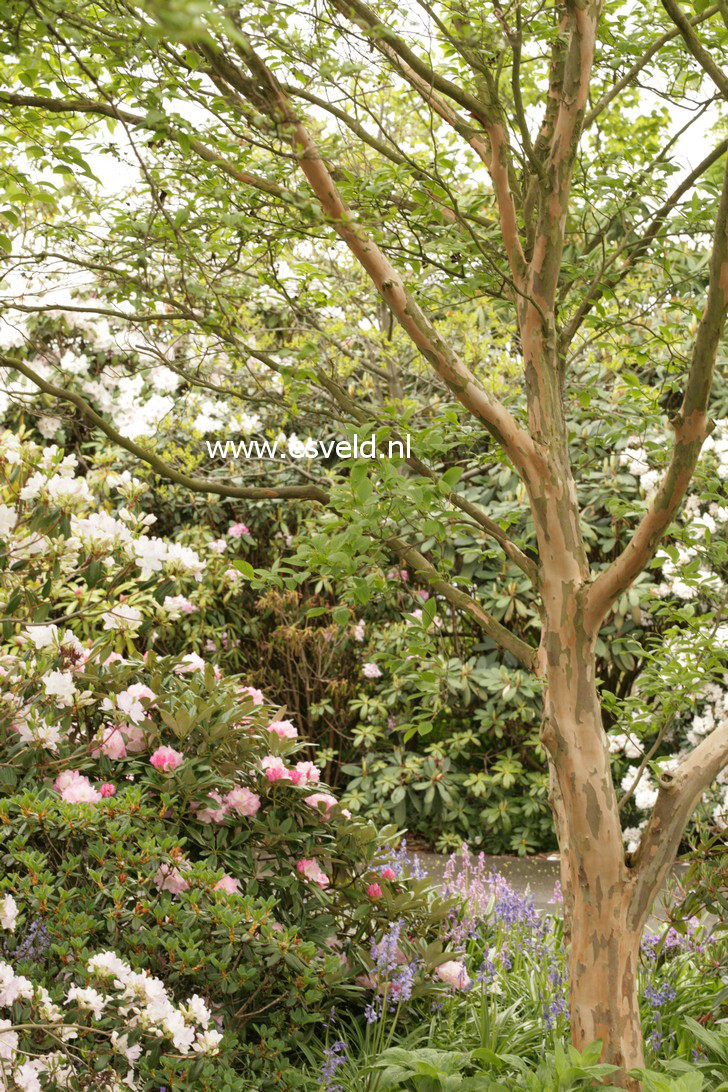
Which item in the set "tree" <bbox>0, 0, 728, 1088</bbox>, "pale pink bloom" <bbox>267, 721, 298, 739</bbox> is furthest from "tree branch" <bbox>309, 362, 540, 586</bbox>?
"pale pink bloom" <bbox>267, 721, 298, 739</bbox>

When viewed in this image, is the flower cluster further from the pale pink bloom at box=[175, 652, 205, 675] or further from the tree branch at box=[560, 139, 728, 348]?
the tree branch at box=[560, 139, 728, 348]

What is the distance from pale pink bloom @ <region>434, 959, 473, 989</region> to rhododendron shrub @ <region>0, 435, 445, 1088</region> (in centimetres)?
14

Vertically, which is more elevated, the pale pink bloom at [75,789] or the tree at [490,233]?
the tree at [490,233]

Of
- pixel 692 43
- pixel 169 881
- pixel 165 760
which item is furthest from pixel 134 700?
pixel 692 43

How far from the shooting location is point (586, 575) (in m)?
2.82

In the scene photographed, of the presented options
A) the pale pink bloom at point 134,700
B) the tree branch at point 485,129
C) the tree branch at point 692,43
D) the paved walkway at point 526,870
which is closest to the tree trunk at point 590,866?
the tree branch at point 485,129

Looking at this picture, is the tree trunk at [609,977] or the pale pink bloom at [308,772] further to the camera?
the pale pink bloom at [308,772]

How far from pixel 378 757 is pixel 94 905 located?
153 inches

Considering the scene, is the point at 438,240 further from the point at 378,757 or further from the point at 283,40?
the point at 378,757

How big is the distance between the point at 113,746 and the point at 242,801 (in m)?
0.41

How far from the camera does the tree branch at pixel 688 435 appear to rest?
2326mm

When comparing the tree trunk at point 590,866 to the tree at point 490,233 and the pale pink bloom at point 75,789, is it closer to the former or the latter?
the tree at point 490,233

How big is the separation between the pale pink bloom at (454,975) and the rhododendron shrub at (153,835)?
5.6 inches

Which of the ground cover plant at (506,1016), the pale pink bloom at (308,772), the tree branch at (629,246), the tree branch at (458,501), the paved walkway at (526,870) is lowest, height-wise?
the paved walkway at (526,870)
